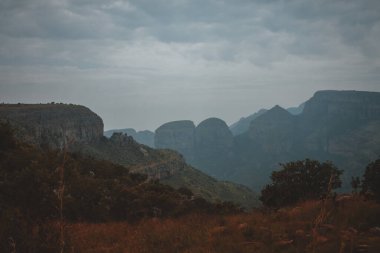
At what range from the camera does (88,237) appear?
9867 mm

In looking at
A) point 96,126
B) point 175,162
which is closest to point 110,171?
point 175,162

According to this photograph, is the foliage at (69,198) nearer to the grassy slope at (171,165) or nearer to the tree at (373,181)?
the tree at (373,181)

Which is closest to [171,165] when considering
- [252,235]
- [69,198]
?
[69,198]

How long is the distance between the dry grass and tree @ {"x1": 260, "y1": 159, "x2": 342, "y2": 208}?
7.07 meters

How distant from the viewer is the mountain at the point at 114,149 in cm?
8025

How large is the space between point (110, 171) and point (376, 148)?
196m

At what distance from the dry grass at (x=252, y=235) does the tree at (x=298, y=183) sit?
7.07 m

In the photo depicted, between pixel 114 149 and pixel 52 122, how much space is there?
16.4 meters

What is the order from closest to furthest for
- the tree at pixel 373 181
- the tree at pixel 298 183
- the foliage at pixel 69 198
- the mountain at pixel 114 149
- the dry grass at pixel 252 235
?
the dry grass at pixel 252 235 → the tree at pixel 373 181 → the foliage at pixel 69 198 → the tree at pixel 298 183 → the mountain at pixel 114 149

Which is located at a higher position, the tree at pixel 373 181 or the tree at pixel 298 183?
the tree at pixel 373 181

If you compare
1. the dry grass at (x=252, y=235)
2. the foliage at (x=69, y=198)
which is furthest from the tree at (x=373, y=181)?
the foliage at (x=69, y=198)

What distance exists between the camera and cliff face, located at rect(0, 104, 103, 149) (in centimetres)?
7062

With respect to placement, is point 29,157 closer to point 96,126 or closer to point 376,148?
point 96,126

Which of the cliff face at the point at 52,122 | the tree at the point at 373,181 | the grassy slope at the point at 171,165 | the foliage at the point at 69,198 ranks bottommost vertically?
the grassy slope at the point at 171,165
